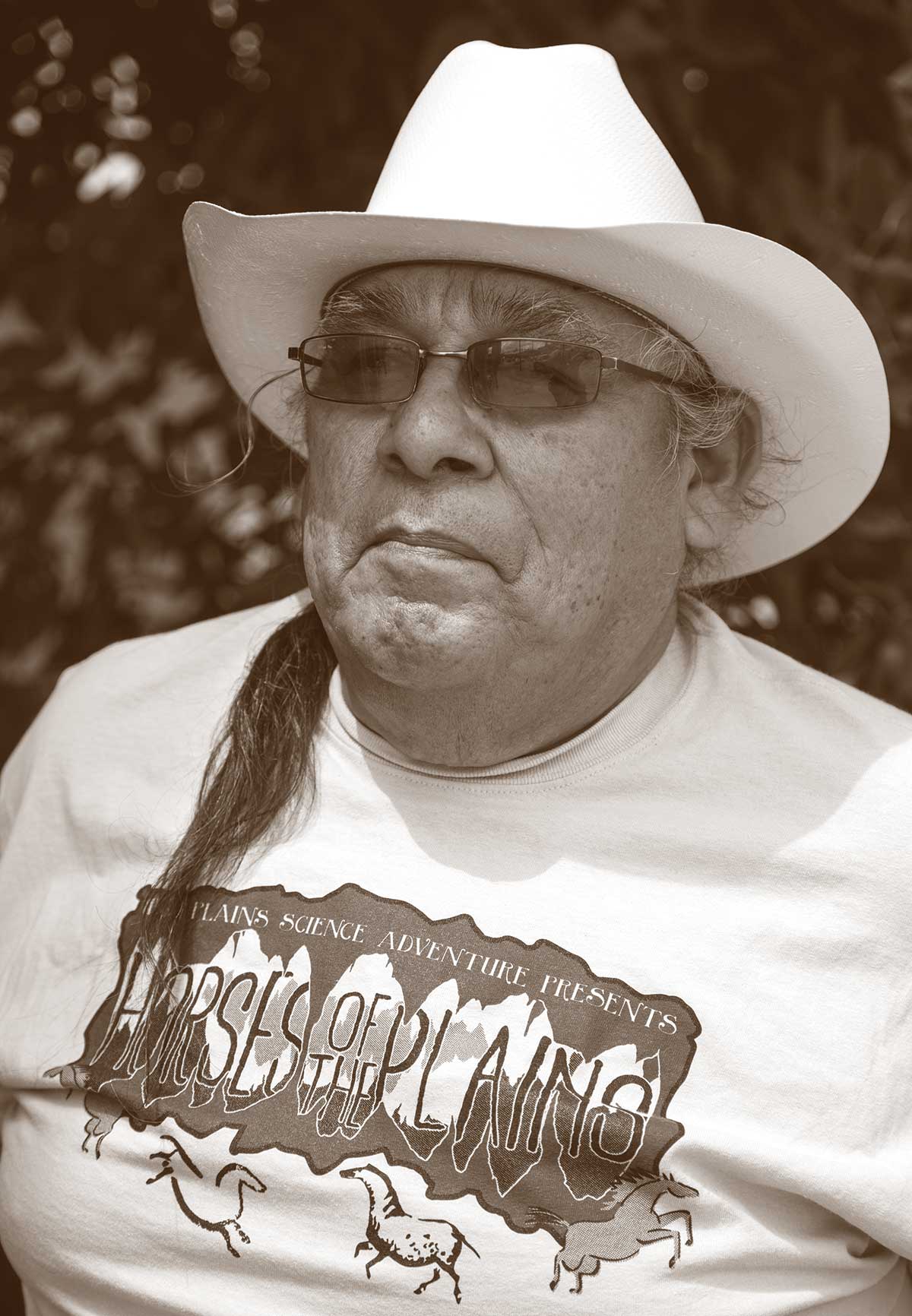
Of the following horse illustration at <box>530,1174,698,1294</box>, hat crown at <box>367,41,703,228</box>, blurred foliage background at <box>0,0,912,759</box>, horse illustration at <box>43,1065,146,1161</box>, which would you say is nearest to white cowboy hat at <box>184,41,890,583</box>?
hat crown at <box>367,41,703,228</box>

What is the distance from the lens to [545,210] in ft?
6.86

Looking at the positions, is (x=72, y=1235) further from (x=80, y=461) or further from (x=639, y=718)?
(x=80, y=461)

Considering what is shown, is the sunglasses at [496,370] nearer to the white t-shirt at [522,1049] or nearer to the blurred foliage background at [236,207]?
the white t-shirt at [522,1049]

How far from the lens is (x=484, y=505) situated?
2.08 meters

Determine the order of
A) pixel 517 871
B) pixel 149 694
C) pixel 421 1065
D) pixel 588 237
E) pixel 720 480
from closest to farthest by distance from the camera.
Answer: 1. pixel 588 237
2. pixel 421 1065
3. pixel 517 871
4. pixel 720 480
5. pixel 149 694

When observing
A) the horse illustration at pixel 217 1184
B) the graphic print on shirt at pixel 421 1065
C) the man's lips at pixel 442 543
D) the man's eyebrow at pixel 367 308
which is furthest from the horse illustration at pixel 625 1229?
the man's eyebrow at pixel 367 308

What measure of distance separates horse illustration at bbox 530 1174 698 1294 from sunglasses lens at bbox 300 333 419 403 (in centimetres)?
114

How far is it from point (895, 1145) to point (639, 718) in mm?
711

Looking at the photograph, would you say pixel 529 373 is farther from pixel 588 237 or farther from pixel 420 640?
pixel 420 640

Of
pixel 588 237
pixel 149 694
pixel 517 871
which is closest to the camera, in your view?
pixel 588 237

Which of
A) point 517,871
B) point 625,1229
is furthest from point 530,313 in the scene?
point 625,1229

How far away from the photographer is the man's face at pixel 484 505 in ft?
6.86

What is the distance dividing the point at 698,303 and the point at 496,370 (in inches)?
12.5

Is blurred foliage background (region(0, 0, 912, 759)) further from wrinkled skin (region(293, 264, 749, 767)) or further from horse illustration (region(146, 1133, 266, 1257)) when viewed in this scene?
horse illustration (region(146, 1133, 266, 1257))
